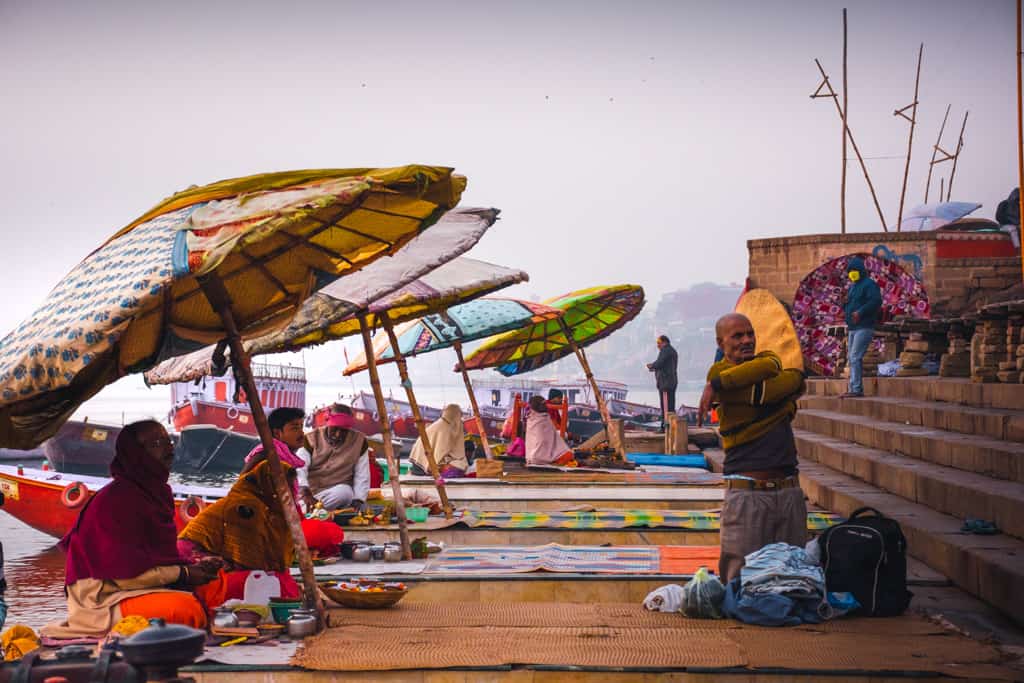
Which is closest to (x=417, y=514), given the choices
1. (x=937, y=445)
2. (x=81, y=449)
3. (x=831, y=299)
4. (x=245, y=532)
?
(x=245, y=532)

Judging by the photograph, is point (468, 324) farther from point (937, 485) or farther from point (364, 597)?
point (364, 597)

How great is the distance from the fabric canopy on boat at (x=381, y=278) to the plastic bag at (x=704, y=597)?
3138 millimetres

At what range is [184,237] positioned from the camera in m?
4.64

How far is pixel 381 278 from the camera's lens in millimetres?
7766

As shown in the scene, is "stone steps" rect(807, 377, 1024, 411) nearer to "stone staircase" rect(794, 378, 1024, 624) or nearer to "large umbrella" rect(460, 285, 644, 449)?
"stone staircase" rect(794, 378, 1024, 624)

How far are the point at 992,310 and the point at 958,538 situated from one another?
411 centimetres

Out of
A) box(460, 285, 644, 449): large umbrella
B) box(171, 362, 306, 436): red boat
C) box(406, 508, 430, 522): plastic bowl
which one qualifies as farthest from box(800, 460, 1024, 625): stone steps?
box(171, 362, 306, 436): red boat

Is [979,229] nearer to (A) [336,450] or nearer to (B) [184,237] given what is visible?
(A) [336,450]

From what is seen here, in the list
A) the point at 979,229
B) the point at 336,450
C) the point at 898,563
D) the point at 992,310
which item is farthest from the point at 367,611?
the point at 979,229

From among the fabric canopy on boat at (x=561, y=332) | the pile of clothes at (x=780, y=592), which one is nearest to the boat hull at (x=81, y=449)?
the fabric canopy on boat at (x=561, y=332)

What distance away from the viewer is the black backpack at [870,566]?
5449 millimetres

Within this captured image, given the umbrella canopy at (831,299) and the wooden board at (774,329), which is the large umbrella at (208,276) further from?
the umbrella canopy at (831,299)

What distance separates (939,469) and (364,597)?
472 cm

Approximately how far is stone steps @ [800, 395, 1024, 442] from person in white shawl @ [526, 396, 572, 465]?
3708 millimetres
